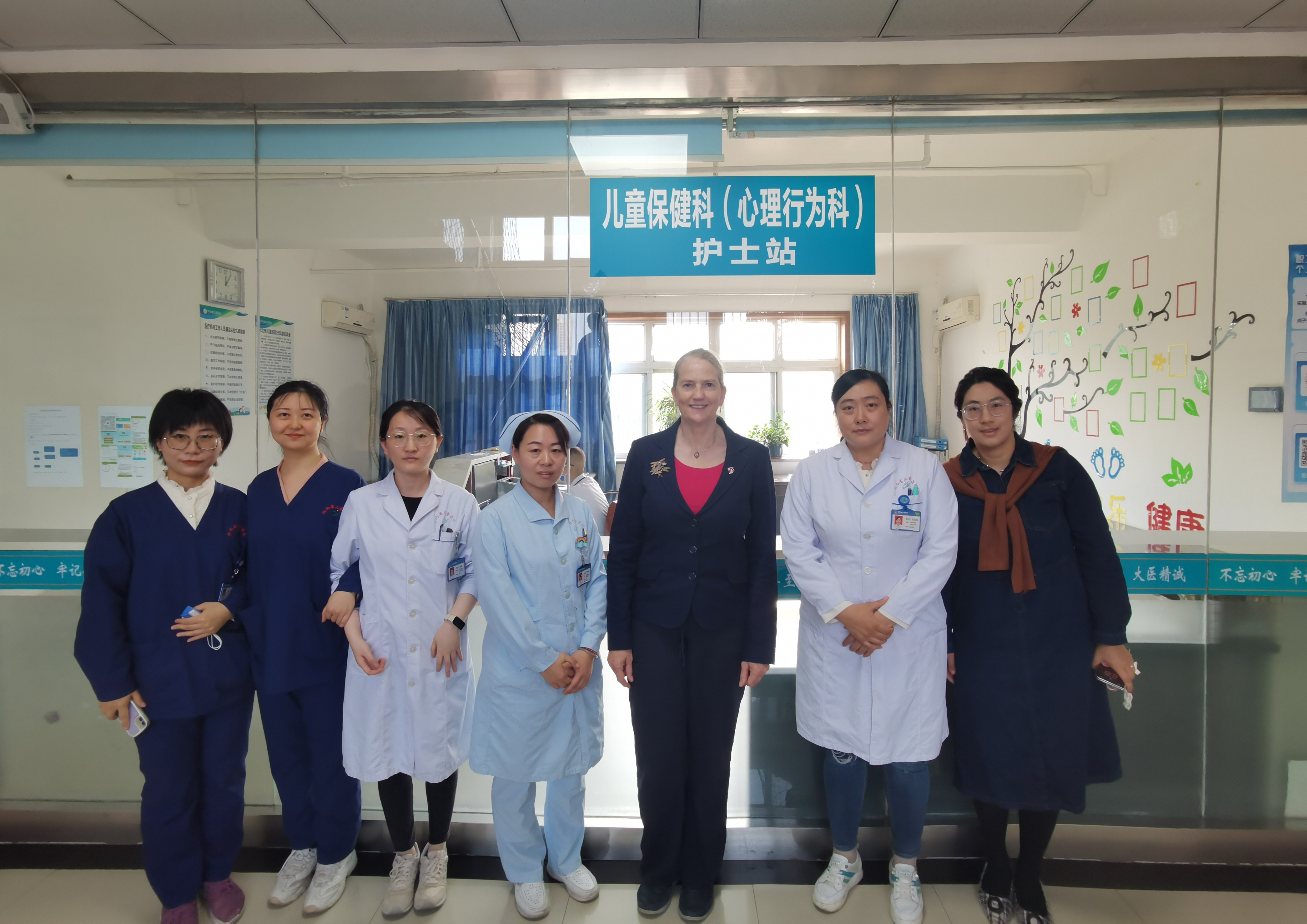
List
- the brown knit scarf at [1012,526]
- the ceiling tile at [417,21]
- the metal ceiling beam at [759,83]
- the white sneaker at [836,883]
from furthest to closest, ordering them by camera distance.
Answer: the metal ceiling beam at [759,83]
the ceiling tile at [417,21]
the white sneaker at [836,883]
the brown knit scarf at [1012,526]

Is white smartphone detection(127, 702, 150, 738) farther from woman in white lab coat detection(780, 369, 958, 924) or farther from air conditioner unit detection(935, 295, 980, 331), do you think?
air conditioner unit detection(935, 295, 980, 331)

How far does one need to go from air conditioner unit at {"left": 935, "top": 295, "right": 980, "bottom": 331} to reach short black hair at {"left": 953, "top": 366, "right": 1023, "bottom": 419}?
0.52 meters

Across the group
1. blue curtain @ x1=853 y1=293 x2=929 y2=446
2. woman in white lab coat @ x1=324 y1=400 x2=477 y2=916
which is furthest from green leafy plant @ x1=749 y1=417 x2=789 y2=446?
woman in white lab coat @ x1=324 y1=400 x2=477 y2=916

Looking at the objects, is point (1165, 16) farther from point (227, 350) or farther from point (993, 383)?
point (227, 350)

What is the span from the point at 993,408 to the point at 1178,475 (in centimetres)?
108

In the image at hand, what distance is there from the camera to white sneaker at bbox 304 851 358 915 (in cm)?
182

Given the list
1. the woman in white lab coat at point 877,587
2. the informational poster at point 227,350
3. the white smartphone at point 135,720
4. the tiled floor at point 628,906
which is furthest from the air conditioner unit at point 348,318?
the tiled floor at point 628,906

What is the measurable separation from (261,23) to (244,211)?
597 millimetres

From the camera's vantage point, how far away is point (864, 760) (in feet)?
5.83

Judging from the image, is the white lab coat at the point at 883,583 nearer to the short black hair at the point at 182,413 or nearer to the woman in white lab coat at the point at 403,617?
the woman in white lab coat at the point at 403,617

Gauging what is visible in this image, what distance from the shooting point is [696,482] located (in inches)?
67.2

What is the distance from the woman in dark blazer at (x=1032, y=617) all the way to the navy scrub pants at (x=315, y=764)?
5.77 ft

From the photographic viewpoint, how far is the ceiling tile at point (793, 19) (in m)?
1.94

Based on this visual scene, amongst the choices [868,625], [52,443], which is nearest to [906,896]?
[868,625]
